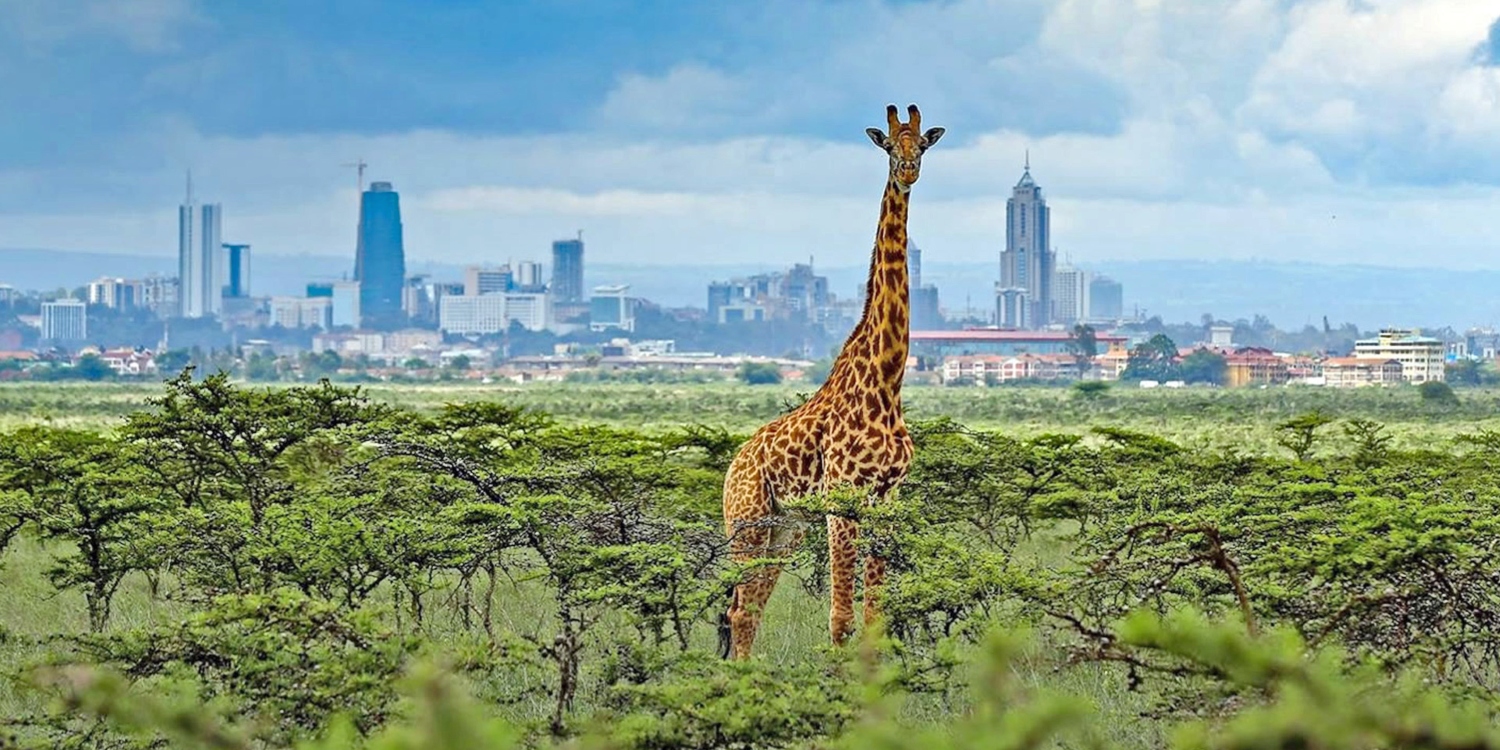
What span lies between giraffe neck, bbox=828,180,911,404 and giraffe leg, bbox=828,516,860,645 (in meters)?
0.75

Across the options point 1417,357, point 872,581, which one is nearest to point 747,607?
point 872,581

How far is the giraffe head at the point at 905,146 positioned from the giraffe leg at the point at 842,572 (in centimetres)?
172

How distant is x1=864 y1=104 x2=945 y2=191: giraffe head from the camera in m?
9.66

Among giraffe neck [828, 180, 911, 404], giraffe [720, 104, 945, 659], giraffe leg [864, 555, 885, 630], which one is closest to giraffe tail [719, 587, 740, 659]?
giraffe [720, 104, 945, 659]

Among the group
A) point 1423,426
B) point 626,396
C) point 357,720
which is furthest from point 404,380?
point 357,720

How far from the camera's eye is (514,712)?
8.47 metres

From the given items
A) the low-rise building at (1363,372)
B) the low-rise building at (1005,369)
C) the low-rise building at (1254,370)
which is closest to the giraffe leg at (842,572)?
the low-rise building at (1363,372)

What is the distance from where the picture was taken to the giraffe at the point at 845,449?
9.48 m

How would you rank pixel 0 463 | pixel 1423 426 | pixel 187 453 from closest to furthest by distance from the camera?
pixel 187 453 → pixel 0 463 → pixel 1423 426

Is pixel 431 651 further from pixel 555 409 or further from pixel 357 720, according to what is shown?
pixel 555 409

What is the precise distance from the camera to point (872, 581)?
945 centimetres

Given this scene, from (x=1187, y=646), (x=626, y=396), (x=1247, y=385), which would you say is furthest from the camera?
(x=1247, y=385)

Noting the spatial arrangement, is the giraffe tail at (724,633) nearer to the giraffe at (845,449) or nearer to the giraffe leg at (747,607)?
the giraffe at (845,449)

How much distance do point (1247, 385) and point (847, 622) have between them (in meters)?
133
